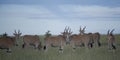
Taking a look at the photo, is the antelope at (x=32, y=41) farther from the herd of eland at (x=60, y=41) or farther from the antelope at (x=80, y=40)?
the antelope at (x=80, y=40)

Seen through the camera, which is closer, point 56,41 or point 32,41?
point 56,41

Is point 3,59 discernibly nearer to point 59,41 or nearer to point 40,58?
point 40,58

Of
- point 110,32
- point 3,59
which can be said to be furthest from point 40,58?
point 110,32

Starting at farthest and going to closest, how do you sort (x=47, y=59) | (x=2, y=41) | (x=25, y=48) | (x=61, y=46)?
(x=25, y=48) < (x=61, y=46) < (x=2, y=41) < (x=47, y=59)

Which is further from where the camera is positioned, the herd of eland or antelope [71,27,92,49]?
antelope [71,27,92,49]

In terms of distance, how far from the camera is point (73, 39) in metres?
19.1

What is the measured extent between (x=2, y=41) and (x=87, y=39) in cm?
607

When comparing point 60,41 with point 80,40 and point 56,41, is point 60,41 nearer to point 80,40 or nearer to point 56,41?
point 56,41

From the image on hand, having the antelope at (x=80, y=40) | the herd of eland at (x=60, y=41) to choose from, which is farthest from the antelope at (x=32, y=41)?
the antelope at (x=80, y=40)

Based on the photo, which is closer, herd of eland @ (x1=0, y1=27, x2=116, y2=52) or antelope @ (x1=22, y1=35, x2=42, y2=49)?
herd of eland @ (x1=0, y1=27, x2=116, y2=52)

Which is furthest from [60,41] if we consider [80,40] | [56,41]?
[80,40]

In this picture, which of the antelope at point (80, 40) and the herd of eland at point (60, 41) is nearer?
the herd of eland at point (60, 41)

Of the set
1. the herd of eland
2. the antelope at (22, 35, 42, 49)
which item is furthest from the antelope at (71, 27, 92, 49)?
the antelope at (22, 35, 42, 49)

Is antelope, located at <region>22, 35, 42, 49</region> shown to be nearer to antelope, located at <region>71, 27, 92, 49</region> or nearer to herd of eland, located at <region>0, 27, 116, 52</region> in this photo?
herd of eland, located at <region>0, 27, 116, 52</region>
